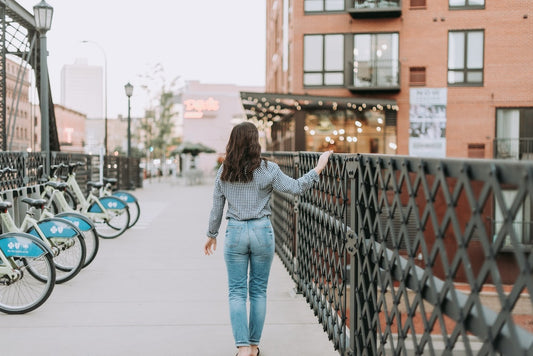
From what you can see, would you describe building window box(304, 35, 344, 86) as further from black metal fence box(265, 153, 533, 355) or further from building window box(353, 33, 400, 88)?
black metal fence box(265, 153, 533, 355)

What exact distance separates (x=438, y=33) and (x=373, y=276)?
30576mm

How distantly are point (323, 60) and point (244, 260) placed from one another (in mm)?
28990

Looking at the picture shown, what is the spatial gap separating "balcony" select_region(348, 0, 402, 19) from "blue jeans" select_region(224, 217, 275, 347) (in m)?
28.0

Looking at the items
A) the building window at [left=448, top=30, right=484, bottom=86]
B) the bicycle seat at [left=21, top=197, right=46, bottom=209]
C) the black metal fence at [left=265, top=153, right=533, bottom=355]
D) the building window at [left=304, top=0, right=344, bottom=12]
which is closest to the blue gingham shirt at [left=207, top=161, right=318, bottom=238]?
the black metal fence at [left=265, top=153, right=533, bottom=355]

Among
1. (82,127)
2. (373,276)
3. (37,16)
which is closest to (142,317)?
(373,276)

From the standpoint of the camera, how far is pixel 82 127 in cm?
10881

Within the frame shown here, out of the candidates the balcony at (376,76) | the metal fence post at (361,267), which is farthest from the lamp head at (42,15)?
the balcony at (376,76)

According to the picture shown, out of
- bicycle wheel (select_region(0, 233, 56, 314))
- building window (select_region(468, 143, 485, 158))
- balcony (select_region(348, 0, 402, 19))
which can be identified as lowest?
bicycle wheel (select_region(0, 233, 56, 314))

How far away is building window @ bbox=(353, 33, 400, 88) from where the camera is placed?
32.1 metres

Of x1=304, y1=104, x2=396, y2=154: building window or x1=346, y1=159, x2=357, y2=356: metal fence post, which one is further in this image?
x1=304, y1=104, x2=396, y2=154: building window

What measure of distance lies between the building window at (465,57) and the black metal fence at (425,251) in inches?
1110

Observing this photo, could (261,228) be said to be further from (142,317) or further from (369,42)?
(369,42)

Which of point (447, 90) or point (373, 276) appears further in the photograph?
point (447, 90)

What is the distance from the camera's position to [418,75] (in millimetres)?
32656
